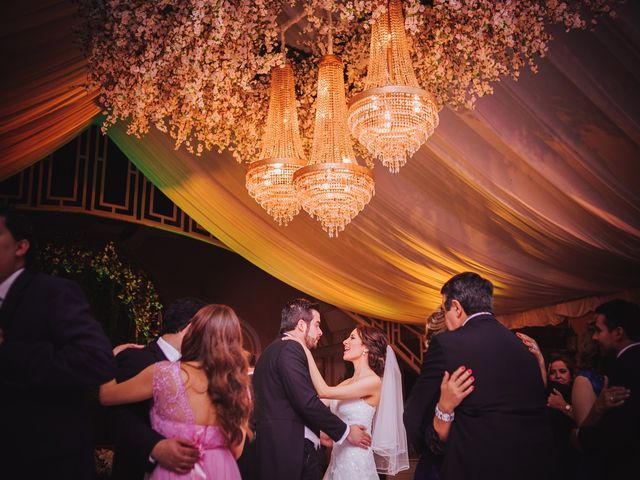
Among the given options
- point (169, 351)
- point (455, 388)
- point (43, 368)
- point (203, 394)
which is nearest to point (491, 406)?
point (455, 388)

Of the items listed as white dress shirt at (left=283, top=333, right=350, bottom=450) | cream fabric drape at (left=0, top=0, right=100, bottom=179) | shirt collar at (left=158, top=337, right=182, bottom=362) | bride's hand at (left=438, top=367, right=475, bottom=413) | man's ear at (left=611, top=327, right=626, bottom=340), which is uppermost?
cream fabric drape at (left=0, top=0, right=100, bottom=179)

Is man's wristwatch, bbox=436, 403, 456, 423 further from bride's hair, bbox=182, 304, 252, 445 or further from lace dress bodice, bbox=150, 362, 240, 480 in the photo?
lace dress bodice, bbox=150, 362, 240, 480

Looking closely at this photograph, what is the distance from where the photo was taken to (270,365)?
12.6ft

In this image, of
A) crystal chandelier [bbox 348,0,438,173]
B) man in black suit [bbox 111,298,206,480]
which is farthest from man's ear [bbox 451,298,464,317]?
man in black suit [bbox 111,298,206,480]

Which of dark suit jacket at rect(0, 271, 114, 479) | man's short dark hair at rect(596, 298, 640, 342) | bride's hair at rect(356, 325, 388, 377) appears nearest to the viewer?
dark suit jacket at rect(0, 271, 114, 479)

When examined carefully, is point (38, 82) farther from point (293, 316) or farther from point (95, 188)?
point (95, 188)

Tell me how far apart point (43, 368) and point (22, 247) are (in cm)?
43

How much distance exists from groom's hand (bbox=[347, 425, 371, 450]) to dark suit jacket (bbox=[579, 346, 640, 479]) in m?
1.60

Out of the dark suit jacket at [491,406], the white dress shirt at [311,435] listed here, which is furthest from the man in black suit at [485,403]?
the white dress shirt at [311,435]

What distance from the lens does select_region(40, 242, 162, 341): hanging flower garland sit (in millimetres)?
7598

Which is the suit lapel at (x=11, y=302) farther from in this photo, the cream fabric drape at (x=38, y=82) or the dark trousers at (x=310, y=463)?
the dark trousers at (x=310, y=463)

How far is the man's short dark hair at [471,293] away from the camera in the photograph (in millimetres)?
2430

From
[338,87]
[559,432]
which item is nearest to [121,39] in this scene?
[338,87]

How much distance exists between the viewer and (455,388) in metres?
2.23
